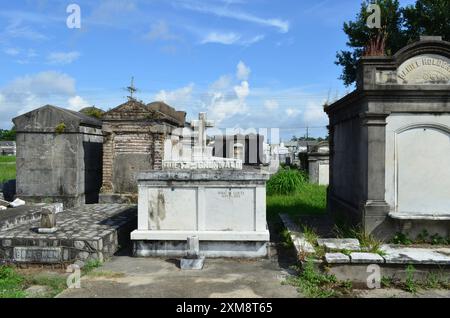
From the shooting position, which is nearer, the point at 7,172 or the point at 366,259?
the point at 366,259

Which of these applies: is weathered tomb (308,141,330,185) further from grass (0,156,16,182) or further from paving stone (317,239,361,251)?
grass (0,156,16,182)

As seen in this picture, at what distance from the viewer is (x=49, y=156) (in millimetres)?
10539

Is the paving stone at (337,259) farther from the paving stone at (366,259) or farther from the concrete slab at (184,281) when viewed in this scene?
the concrete slab at (184,281)

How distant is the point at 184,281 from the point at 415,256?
10.6ft

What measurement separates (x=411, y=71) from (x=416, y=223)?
2561mm

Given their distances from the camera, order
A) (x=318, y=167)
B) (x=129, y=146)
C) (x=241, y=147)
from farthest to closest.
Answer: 1. (x=318, y=167)
2. (x=241, y=147)
3. (x=129, y=146)

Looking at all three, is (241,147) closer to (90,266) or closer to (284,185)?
(284,185)

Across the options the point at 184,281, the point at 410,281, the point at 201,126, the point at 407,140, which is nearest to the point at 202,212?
the point at 184,281

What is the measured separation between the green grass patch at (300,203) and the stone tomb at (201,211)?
324 cm

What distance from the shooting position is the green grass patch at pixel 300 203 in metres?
10.8

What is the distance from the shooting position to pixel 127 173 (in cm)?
1055
